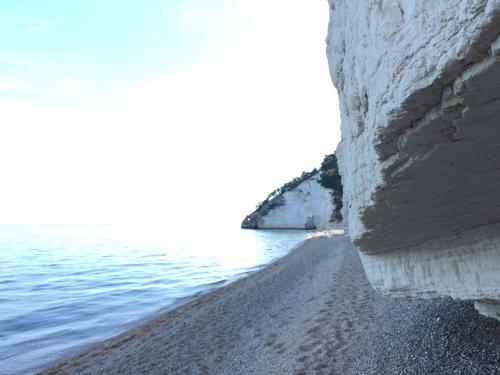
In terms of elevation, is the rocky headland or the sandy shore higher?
the rocky headland

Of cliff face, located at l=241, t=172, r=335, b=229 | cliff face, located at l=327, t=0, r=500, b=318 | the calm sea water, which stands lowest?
the calm sea water

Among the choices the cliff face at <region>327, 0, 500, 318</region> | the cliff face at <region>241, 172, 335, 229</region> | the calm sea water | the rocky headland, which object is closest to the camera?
the cliff face at <region>327, 0, 500, 318</region>

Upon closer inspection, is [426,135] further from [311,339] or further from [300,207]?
[300,207]

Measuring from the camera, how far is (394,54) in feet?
8.24

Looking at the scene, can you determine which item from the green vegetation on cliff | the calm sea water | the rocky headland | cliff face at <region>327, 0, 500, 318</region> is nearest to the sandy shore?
cliff face at <region>327, 0, 500, 318</region>

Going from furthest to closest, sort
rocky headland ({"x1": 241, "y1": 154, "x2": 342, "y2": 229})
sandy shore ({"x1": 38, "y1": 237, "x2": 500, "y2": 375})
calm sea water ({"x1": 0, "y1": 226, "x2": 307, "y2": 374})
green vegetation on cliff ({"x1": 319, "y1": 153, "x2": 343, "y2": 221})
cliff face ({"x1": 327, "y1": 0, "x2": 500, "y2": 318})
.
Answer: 1. rocky headland ({"x1": 241, "y1": 154, "x2": 342, "y2": 229})
2. green vegetation on cliff ({"x1": 319, "y1": 153, "x2": 343, "y2": 221})
3. calm sea water ({"x1": 0, "y1": 226, "x2": 307, "y2": 374})
4. sandy shore ({"x1": 38, "y1": 237, "x2": 500, "y2": 375})
5. cliff face ({"x1": 327, "y1": 0, "x2": 500, "y2": 318})

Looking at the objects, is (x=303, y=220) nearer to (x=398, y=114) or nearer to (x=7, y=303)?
(x=7, y=303)

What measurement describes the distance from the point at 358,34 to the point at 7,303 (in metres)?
22.0

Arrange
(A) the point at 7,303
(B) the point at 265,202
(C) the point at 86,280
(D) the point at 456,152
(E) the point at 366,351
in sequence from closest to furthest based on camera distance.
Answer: (D) the point at 456,152
(E) the point at 366,351
(A) the point at 7,303
(C) the point at 86,280
(B) the point at 265,202

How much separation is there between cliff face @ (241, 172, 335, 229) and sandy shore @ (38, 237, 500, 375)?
7054 centimetres

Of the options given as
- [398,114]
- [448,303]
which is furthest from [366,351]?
[398,114]

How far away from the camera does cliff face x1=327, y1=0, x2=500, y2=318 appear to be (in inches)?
77.5

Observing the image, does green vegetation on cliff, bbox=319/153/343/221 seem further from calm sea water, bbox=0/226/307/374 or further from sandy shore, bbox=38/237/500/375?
sandy shore, bbox=38/237/500/375

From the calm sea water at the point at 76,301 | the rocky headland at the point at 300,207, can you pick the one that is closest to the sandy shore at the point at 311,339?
the calm sea water at the point at 76,301
